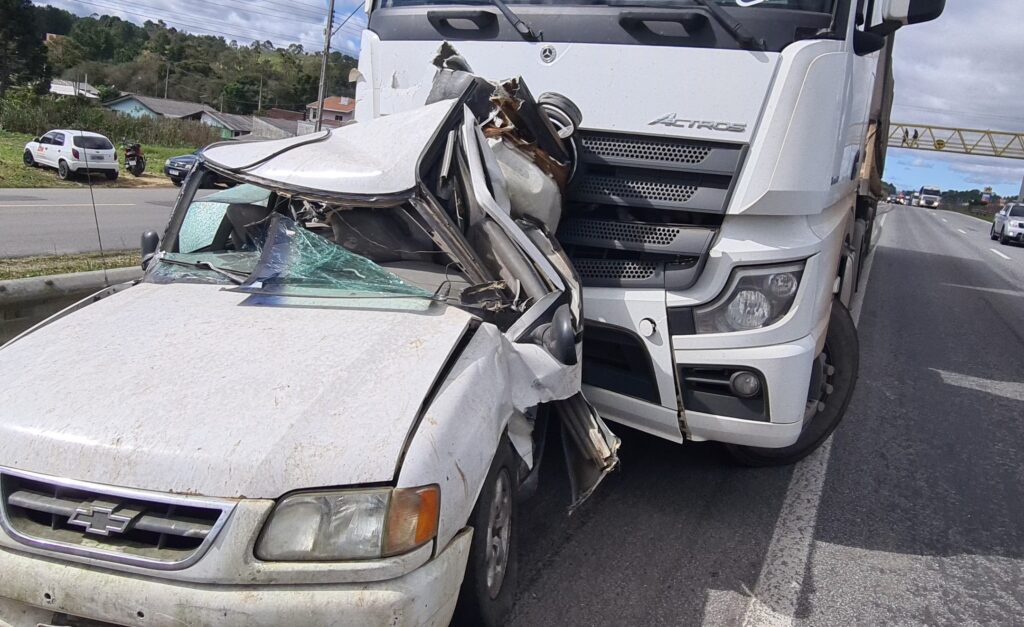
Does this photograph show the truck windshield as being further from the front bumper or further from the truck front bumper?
the front bumper

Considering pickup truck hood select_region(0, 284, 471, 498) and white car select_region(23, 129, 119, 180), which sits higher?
pickup truck hood select_region(0, 284, 471, 498)

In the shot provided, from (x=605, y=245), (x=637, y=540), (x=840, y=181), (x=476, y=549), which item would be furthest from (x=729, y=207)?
(x=476, y=549)

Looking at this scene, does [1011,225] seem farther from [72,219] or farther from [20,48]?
[20,48]

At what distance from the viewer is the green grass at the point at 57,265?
24.3ft

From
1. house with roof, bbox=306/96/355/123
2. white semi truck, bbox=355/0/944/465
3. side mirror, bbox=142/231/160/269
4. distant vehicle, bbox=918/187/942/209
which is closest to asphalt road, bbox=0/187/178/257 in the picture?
side mirror, bbox=142/231/160/269

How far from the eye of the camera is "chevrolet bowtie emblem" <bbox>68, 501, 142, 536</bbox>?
2268mm

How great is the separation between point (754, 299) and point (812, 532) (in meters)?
1.29

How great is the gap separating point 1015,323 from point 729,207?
920 centimetres

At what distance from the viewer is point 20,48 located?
5831 centimetres

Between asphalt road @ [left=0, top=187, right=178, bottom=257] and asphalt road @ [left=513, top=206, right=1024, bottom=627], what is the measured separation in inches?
338

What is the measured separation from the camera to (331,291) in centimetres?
336

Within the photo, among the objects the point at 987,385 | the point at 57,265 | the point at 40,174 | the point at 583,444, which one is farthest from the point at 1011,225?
the point at 40,174

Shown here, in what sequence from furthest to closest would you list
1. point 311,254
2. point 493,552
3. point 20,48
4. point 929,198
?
point 929,198
point 20,48
point 311,254
point 493,552

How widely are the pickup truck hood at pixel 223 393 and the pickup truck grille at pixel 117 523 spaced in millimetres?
40
